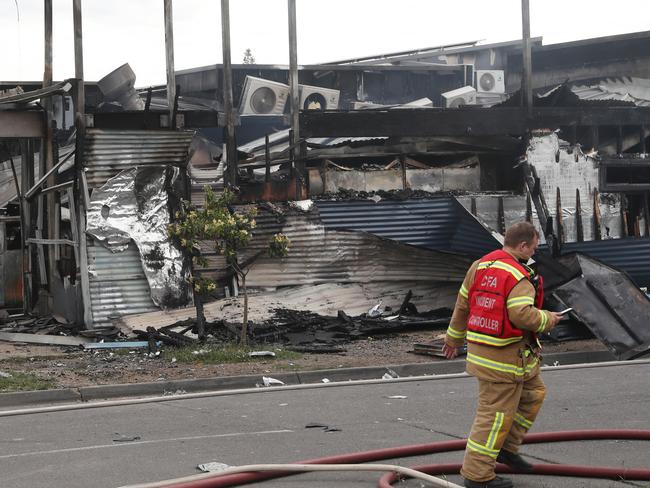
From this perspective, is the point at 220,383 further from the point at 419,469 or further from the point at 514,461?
the point at 514,461

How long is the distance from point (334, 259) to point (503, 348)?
40.8 ft

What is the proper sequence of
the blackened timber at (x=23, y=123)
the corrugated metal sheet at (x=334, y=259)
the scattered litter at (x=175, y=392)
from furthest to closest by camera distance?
the corrugated metal sheet at (x=334, y=259) → the blackened timber at (x=23, y=123) → the scattered litter at (x=175, y=392)

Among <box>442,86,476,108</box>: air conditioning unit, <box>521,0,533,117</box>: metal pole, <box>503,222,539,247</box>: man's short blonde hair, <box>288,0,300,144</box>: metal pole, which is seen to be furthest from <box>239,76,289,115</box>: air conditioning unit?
<box>503,222,539,247</box>: man's short blonde hair

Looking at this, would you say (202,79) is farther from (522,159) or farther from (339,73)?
(522,159)

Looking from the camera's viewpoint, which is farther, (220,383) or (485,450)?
(220,383)

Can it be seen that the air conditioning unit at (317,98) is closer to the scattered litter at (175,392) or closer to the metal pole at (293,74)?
the metal pole at (293,74)

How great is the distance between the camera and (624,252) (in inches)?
709

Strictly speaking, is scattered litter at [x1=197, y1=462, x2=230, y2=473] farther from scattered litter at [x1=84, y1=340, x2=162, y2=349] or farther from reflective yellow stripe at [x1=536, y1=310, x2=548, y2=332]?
scattered litter at [x1=84, y1=340, x2=162, y2=349]

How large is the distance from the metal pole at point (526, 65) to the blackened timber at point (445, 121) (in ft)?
0.67

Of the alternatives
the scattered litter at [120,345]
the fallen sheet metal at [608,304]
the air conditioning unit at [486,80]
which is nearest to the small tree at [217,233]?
the scattered litter at [120,345]

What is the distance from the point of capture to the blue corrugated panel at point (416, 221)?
18.4 meters

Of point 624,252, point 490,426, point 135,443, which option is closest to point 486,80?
point 624,252

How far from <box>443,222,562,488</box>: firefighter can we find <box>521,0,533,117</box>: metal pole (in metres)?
13.8

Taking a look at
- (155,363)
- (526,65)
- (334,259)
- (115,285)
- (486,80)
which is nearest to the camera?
(155,363)
